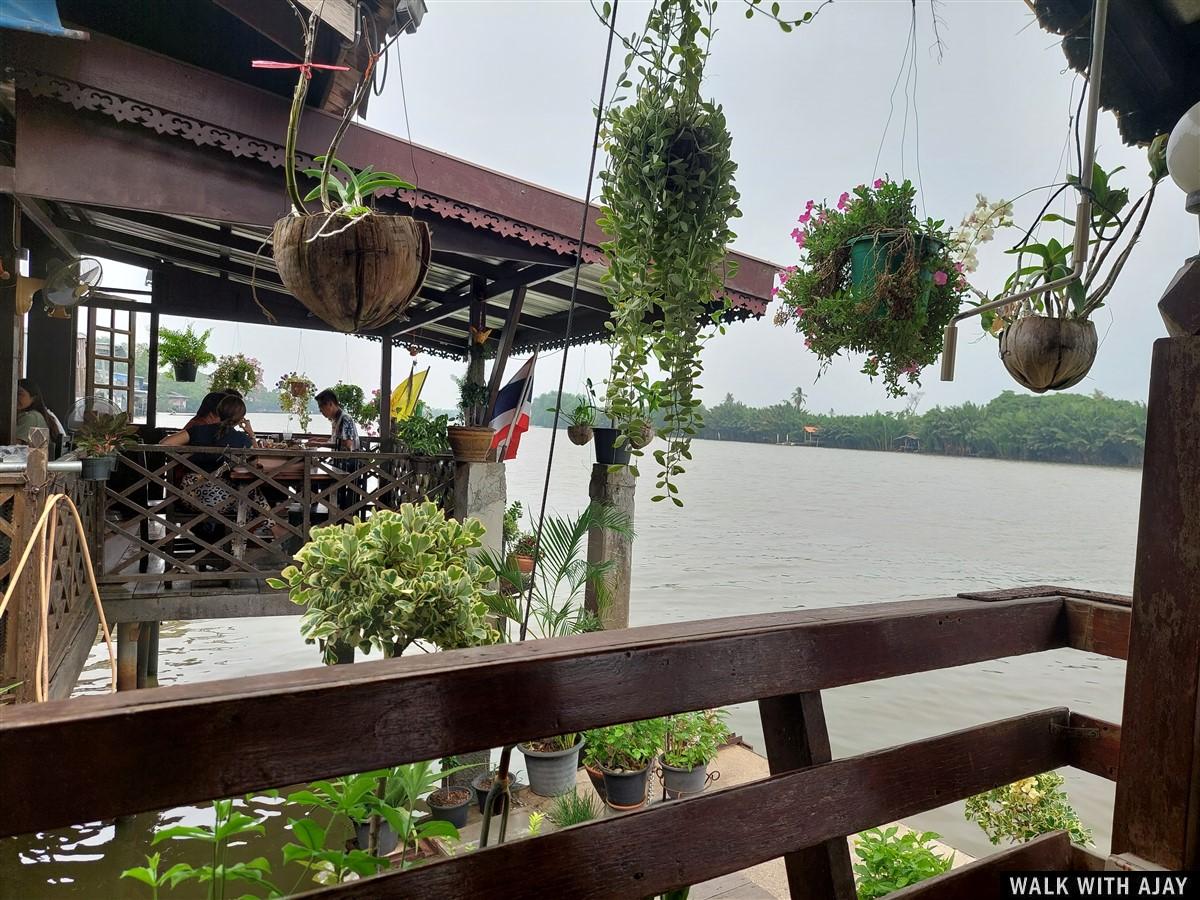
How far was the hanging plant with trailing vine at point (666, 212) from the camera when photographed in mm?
1316

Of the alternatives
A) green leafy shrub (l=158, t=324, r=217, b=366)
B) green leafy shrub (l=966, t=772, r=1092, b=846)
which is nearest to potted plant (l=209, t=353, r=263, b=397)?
green leafy shrub (l=158, t=324, r=217, b=366)

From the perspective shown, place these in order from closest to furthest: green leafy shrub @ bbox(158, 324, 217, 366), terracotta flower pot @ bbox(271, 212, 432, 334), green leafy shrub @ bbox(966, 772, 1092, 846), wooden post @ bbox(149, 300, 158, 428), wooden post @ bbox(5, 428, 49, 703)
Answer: terracotta flower pot @ bbox(271, 212, 432, 334) < wooden post @ bbox(5, 428, 49, 703) < green leafy shrub @ bbox(966, 772, 1092, 846) < wooden post @ bbox(149, 300, 158, 428) < green leafy shrub @ bbox(158, 324, 217, 366)

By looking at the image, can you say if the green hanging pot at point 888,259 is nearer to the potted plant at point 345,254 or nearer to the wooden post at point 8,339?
the potted plant at point 345,254

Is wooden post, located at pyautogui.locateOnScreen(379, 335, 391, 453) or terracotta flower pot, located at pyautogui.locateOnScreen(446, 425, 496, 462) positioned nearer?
terracotta flower pot, located at pyautogui.locateOnScreen(446, 425, 496, 462)

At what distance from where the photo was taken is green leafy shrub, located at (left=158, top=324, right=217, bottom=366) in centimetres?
827

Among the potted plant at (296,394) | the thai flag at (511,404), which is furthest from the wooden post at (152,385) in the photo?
the thai flag at (511,404)

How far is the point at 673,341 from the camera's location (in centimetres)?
136

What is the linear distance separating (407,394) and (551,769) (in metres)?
7.64

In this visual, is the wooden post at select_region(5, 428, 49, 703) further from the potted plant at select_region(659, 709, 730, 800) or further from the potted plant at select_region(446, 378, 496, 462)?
the potted plant at select_region(659, 709, 730, 800)

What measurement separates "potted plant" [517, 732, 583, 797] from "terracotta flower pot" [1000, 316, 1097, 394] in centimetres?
343

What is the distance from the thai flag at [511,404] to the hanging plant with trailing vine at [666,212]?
4.15 m

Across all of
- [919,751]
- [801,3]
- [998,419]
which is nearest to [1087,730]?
[919,751]

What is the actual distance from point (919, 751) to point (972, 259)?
1.59m

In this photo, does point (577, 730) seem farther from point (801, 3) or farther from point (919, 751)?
point (801, 3)
